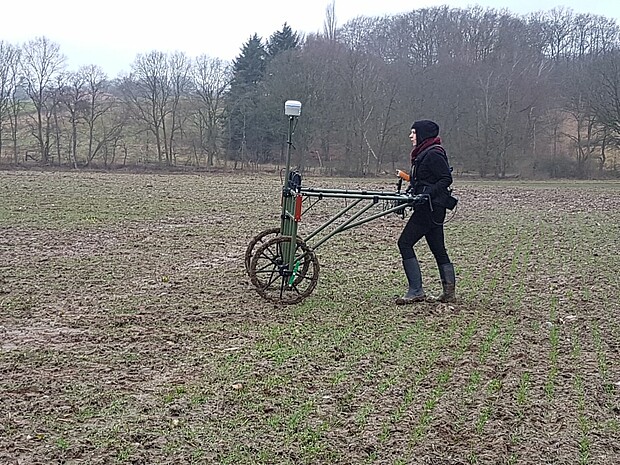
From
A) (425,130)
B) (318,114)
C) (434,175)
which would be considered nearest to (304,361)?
(434,175)

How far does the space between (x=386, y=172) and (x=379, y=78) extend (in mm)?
7257

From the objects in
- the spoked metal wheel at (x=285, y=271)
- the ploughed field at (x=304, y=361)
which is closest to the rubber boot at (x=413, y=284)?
the ploughed field at (x=304, y=361)

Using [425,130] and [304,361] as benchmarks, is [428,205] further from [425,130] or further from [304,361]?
[304,361]

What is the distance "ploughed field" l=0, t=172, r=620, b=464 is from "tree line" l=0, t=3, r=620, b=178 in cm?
3933

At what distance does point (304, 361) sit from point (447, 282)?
268 centimetres

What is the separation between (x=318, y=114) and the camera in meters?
51.2

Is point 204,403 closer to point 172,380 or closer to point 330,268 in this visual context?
point 172,380

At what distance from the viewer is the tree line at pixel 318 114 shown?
4941 centimetres

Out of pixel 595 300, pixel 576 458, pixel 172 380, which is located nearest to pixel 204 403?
pixel 172 380

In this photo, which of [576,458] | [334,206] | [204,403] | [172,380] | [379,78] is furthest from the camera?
[379,78]

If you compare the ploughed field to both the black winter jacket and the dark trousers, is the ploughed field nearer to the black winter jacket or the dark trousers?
the dark trousers

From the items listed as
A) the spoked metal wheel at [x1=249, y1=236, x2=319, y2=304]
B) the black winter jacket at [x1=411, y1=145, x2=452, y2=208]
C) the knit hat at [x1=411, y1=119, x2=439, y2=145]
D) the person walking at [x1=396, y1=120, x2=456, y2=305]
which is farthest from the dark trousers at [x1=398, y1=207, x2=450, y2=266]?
the spoked metal wheel at [x1=249, y1=236, x2=319, y2=304]

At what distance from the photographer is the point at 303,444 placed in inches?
167

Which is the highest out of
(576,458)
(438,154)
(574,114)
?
(574,114)
